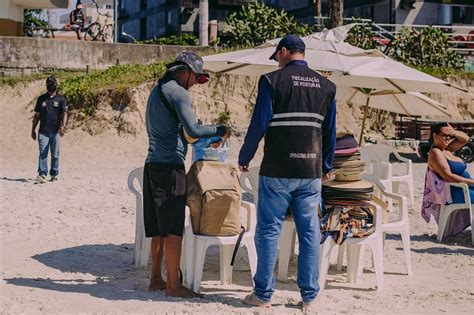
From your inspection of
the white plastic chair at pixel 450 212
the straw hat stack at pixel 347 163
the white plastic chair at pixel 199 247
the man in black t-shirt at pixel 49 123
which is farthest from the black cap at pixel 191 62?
the man in black t-shirt at pixel 49 123

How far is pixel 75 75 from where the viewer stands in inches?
1056

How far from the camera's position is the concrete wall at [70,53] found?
89.5 ft

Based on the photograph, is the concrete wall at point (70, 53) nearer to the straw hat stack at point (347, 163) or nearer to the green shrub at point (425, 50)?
the green shrub at point (425, 50)

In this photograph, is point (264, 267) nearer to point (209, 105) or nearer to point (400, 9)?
point (209, 105)

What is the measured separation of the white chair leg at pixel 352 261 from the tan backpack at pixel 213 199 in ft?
4.51

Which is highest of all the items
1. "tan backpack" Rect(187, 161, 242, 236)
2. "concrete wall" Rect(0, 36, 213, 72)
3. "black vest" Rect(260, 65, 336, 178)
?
"concrete wall" Rect(0, 36, 213, 72)

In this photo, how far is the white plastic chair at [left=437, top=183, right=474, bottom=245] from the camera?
9.87 m

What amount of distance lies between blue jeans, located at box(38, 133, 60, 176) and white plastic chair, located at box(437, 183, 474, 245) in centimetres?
765

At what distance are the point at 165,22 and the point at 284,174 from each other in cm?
4905

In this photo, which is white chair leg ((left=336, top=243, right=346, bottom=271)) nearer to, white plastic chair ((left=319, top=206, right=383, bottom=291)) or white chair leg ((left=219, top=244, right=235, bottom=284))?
white plastic chair ((left=319, top=206, right=383, bottom=291))

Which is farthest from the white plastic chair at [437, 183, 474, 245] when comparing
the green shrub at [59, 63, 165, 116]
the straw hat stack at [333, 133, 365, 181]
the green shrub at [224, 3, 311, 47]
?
the green shrub at [224, 3, 311, 47]

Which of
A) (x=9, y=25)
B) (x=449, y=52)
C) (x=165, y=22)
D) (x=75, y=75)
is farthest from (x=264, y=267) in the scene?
(x=165, y=22)

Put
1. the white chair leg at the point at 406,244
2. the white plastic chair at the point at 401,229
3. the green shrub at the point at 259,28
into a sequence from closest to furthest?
the white plastic chair at the point at 401,229, the white chair leg at the point at 406,244, the green shrub at the point at 259,28

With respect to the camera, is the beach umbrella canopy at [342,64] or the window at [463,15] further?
the window at [463,15]
